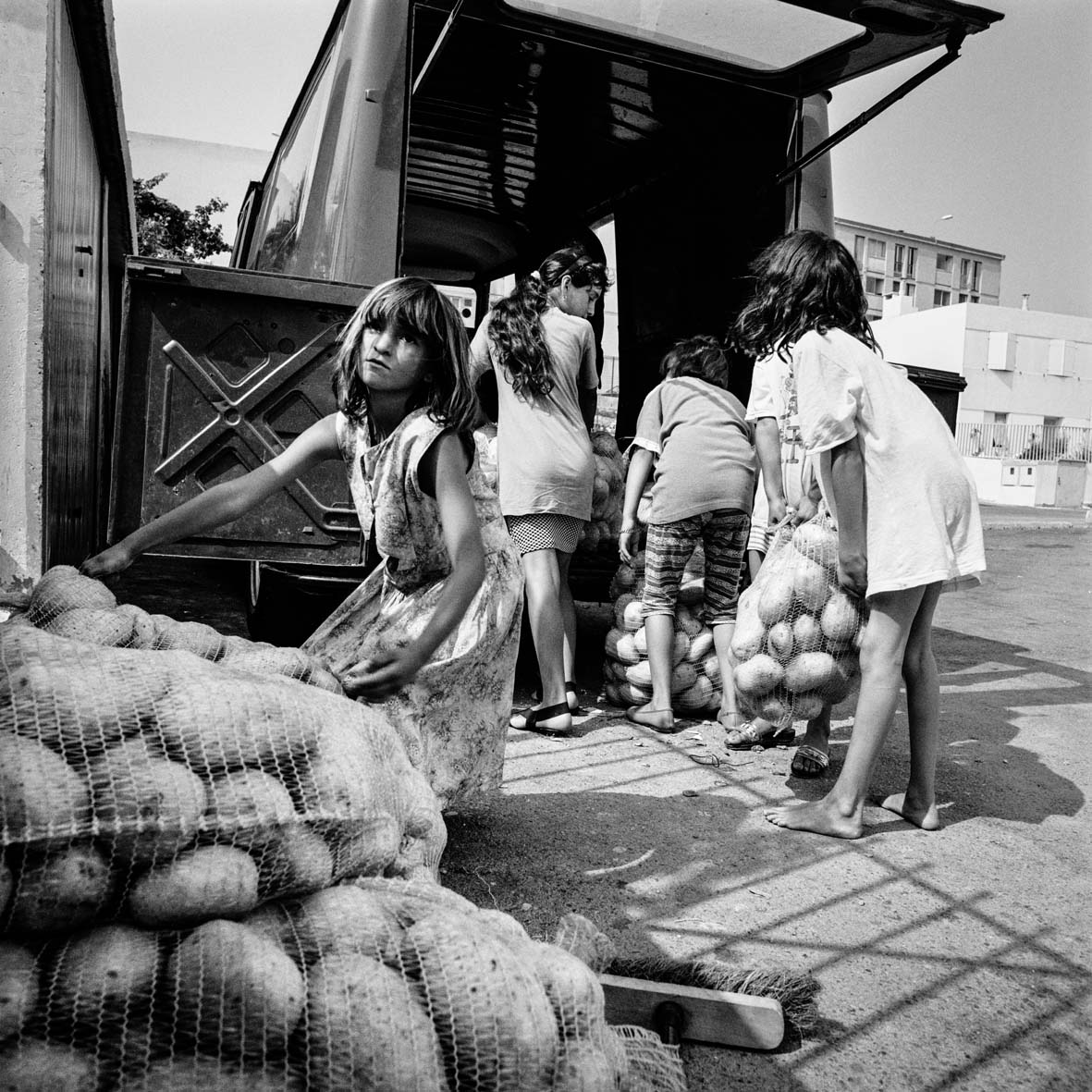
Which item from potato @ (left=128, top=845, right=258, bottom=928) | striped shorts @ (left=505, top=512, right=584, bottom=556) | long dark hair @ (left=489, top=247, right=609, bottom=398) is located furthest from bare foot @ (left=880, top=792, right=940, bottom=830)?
potato @ (left=128, top=845, right=258, bottom=928)

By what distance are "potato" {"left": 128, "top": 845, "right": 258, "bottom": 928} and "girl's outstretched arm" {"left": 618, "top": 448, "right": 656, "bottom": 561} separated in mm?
3403

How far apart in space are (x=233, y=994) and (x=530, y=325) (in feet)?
11.5

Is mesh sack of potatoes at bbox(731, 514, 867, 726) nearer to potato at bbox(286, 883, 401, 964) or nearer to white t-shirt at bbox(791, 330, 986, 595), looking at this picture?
white t-shirt at bbox(791, 330, 986, 595)

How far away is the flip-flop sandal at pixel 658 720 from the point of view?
434 cm

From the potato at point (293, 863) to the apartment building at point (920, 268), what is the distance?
5743cm

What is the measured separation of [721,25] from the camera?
15.3 ft

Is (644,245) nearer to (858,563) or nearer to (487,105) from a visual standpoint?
(487,105)

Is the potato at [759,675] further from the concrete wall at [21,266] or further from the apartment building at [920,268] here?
the apartment building at [920,268]

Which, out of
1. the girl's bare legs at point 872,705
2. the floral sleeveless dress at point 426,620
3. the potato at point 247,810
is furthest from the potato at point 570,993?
the girl's bare legs at point 872,705

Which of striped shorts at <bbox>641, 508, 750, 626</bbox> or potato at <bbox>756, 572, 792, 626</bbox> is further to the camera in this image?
striped shorts at <bbox>641, 508, 750, 626</bbox>

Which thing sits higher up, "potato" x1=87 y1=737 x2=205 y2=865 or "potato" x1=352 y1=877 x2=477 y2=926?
"potato" x1=87 y1=737 x2=205 y2=865

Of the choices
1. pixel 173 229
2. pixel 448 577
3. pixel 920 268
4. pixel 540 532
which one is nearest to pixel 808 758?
pixel 540 532

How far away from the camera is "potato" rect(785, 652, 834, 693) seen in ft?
11.0

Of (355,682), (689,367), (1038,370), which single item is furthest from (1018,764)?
(1038,370)
